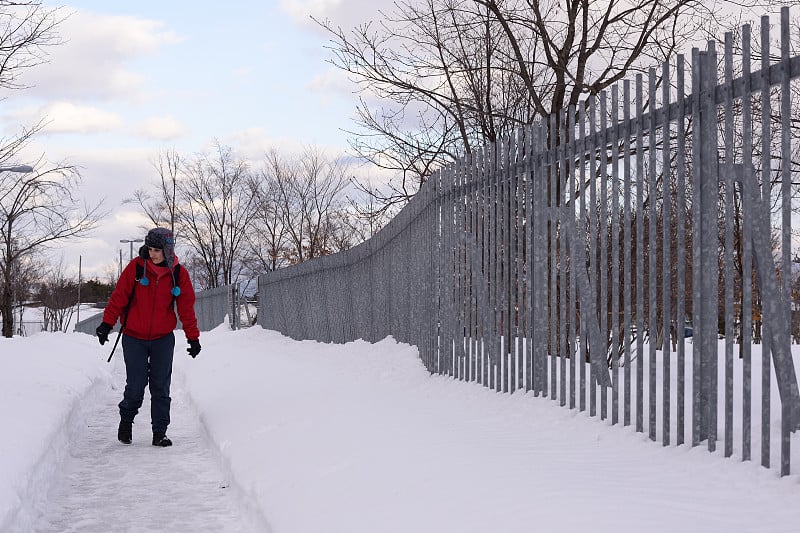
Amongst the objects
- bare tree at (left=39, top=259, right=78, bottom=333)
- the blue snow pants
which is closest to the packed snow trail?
the blue snow pants

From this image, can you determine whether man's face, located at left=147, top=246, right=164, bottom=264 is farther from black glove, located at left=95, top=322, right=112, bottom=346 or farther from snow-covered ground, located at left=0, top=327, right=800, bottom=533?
snow-covered ground, located at left=0, top=327, right=800, bottom=533

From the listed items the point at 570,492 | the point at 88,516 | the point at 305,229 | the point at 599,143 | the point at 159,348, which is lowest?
the point at 88,516

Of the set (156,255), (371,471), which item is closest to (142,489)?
(371,471)

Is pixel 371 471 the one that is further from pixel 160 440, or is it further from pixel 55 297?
pixel 55 297

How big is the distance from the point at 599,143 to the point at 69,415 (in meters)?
5.75

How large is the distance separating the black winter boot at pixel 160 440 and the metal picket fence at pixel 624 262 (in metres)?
3.07

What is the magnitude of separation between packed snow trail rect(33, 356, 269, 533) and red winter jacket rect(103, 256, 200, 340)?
3.43ft

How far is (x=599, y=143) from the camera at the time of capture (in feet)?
21.2

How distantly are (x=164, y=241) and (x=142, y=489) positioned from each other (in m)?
2.52

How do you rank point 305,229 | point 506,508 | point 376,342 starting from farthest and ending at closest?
1. point 305,229
2. point 376,342
3. point 506,508

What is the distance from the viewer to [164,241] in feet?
25.6

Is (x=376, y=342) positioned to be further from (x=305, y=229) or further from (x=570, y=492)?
(x=305, y=229)

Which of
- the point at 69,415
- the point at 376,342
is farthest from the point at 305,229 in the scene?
the point at 69,415

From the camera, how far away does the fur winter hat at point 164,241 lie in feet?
25.5
